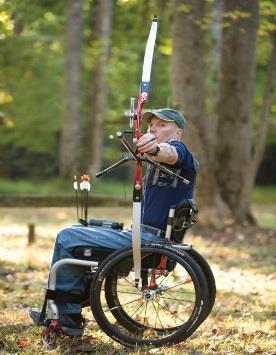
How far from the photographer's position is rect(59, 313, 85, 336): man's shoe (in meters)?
4.69

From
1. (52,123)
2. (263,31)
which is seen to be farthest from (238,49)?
(52,123)

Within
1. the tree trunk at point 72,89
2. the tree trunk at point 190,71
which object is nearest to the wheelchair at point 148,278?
the tree trunk at point 190,71

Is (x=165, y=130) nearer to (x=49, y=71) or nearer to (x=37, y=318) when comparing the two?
(x=37, y=318)

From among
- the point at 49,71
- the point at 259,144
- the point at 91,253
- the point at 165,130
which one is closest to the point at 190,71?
the point at 259,144

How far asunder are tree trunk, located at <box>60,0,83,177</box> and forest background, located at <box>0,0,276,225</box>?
0.03 meters

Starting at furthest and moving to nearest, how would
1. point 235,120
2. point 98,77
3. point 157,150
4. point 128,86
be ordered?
point 128,86
point 98,77
point 235,120
point 157,150

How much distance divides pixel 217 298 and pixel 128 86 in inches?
827

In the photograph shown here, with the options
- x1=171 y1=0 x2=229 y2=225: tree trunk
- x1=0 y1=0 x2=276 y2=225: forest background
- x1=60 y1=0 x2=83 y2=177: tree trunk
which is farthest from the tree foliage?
x1=171 y1=0 x2=229 y2=225: tree trunk

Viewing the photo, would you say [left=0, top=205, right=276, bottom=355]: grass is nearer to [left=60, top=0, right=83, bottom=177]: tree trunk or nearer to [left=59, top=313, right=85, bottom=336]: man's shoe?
[left=59, top=313, right=85, bottom=336]: man's shoe

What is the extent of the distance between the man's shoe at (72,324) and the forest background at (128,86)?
48.7 inches

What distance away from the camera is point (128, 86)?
27219 millimetres

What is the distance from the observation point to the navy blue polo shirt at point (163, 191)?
4.62m

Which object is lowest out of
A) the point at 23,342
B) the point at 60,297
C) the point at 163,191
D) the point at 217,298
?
the point at 217,298

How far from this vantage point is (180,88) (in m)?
11.2
